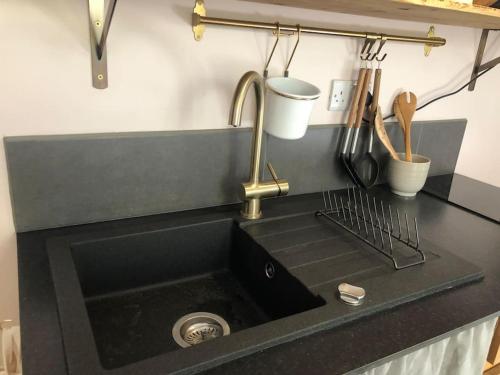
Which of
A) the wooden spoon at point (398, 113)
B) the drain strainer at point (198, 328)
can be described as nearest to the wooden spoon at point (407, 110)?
the wooden spoon at point (398, 113)

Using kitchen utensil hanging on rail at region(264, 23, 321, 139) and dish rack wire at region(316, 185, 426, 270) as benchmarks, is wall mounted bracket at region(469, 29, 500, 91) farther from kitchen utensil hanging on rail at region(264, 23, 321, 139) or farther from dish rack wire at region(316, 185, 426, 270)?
kitchen utensil hanging on rail at region(264, 23, 321, 139)

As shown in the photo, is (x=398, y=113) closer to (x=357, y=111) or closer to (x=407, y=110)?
(x=407, y=110)

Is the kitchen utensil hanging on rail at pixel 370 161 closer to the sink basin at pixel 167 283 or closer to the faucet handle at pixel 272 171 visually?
the faucet handle at pixel 272 171

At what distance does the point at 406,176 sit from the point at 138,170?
828 millimetres

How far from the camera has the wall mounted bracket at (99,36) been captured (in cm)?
82

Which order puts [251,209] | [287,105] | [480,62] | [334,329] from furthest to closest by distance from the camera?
[480,62] < [251,209] < [287,105] < [334,329]

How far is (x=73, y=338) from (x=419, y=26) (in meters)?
1.28

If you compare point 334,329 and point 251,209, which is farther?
point 251,209

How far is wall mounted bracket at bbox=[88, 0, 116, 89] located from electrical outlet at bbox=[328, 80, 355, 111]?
648 mm

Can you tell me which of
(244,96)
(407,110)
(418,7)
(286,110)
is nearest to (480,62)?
(407,110)

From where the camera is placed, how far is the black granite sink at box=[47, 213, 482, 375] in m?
0.73

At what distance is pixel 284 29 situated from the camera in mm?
1042

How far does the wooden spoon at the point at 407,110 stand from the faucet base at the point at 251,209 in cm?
58

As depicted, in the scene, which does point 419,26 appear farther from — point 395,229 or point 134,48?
point 134,48
